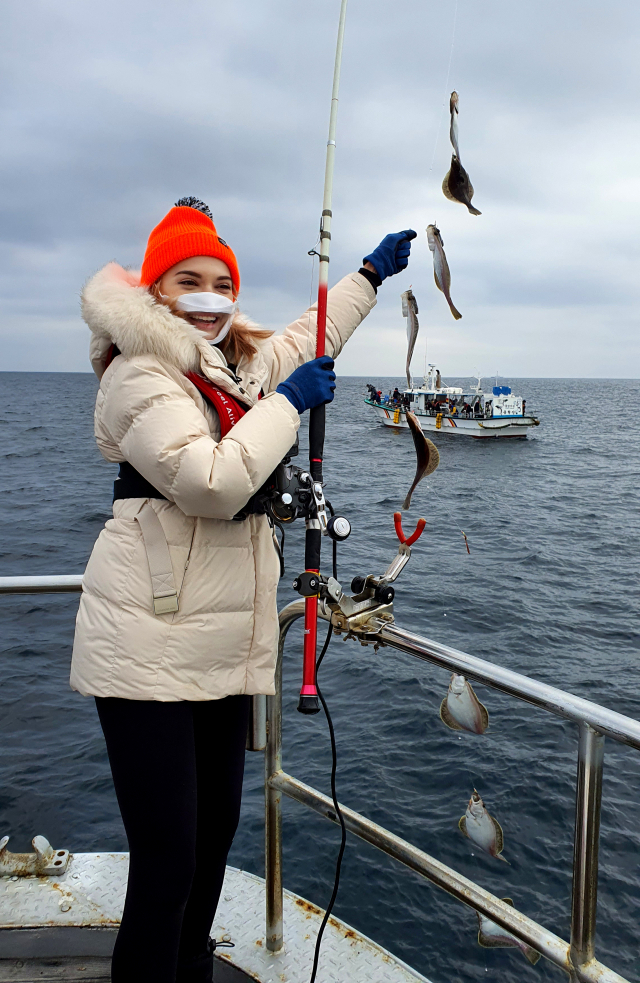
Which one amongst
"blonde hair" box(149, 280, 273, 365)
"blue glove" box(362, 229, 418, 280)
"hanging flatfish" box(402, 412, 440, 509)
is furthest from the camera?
"hanging flatfish" box(402, 412, 440, 509)

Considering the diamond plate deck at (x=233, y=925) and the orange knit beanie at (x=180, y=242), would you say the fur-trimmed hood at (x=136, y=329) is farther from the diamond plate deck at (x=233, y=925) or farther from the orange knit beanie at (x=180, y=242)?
the diamond plate deck at (x=233, y=925)

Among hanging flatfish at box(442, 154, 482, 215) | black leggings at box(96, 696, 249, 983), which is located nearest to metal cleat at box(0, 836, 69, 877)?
black leggings at box(96, 696, 249, 983)

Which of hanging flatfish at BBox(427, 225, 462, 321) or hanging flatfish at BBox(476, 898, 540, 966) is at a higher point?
hanging flatfish at BBox(427, 225, 462, 321)

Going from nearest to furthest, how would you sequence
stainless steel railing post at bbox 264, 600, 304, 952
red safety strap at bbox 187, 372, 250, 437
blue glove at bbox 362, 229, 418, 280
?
red safety strap at bbox 187, 372, 250, 437, stainless steel railing post at bbox 264, 600, 304, 952, blue glove at bbox 362, 229, 418, 280

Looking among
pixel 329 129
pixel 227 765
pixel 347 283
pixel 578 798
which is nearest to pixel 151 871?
pixel 227 765

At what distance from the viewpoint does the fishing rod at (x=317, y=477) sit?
171cm

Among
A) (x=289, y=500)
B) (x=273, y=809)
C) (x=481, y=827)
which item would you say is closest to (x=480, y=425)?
(x=481, y=827)

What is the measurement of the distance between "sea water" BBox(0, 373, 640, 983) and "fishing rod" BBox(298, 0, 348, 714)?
12.9ft

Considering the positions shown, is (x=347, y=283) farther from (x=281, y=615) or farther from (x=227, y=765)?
(x=227, y=765)

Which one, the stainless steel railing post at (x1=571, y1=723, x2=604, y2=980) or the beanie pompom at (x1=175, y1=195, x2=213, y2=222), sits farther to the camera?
the beanie pompom at (x1=175, y1=195, x2=213, y2=222)

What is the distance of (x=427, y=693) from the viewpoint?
8.95m

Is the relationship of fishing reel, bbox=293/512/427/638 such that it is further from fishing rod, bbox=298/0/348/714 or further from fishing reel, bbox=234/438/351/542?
fishing reel, bbox=234/438/351/542

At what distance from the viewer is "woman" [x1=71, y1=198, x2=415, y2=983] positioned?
1.49 m

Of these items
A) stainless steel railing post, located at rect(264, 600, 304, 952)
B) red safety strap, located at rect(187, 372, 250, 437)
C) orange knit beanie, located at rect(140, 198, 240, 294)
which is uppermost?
orange knit beanie, located at rect(140, 198, 240, 294)
